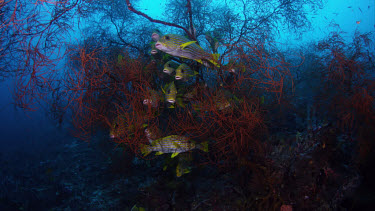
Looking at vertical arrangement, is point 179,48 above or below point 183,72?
above


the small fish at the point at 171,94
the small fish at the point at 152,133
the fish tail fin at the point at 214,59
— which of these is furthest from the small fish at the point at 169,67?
the small fish at the point at 152,133

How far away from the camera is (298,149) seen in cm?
287

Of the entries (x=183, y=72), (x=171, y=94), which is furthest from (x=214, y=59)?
(x=171, y=94)

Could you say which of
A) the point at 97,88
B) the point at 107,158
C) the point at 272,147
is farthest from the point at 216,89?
the point at 107,158

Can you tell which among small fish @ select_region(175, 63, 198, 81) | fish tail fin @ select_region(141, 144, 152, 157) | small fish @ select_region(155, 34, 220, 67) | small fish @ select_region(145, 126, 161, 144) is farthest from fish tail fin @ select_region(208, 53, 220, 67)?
fish tail fin @ select_region(141, 144, 152, 157)

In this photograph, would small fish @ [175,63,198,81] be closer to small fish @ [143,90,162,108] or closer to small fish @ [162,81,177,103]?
small fish @ [162,81,177,103]

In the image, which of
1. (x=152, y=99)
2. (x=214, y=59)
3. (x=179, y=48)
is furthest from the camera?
(x=152, y=99)

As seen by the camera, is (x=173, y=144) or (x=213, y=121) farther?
(x=213, y=121)

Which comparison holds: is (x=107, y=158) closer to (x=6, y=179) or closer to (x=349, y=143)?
(x=6, y=179)

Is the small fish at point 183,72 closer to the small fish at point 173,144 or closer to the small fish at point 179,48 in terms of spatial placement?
the small fish at point 179,48

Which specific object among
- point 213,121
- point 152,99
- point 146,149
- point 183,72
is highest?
point 183,72

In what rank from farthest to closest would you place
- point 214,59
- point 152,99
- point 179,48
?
point 152,99 → point 214,59 → point 179,48

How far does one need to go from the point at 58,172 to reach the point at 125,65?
16.7 feet

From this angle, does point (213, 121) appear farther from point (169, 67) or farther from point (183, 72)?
point (169, 67)
